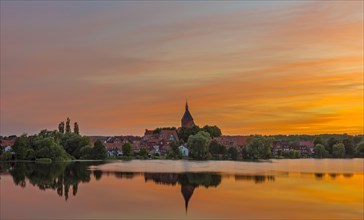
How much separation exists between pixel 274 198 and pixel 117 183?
13383 millimetres

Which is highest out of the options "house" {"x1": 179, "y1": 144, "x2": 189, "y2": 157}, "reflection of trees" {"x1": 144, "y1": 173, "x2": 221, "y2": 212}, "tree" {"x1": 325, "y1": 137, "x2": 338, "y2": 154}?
"tree" {"x1": 325, "y1": 137, "x2": 338, "y2": 154}

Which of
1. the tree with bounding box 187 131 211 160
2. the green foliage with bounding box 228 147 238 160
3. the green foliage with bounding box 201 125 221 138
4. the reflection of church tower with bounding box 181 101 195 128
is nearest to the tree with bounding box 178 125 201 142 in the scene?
the green foliage with bounding box 201 125 221 138

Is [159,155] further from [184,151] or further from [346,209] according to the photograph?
[346,209]

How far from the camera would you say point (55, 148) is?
75250 millimetres

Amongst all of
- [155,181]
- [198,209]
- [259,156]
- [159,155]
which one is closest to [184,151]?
[159,155]

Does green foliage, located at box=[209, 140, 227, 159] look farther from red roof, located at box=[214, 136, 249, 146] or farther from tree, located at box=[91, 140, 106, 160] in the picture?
red roof, located at box=[214, 136, 249, 146]

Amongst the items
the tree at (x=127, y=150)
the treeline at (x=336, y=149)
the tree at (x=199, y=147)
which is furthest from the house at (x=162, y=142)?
the treeline at (x=336, y=149)

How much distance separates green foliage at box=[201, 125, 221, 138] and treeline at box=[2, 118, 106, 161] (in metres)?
40.9

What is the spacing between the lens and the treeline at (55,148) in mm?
75250

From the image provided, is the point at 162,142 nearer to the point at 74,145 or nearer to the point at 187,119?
the point at 74,145

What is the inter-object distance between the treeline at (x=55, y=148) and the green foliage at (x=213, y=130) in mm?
40934

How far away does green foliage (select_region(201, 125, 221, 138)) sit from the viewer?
4736 inches

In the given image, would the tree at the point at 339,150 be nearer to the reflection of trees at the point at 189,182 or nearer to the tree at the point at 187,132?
the tree at the point at 187,132

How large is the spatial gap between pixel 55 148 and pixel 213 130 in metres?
56.9
